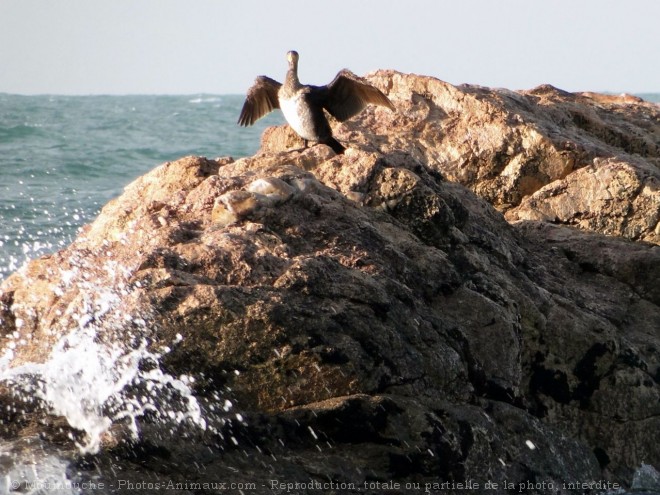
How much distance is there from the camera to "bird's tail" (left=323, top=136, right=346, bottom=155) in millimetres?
5953

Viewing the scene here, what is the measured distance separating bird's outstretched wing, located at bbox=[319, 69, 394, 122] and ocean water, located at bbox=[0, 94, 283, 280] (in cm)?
341

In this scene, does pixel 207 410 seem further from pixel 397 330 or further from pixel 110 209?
pixel 110 209

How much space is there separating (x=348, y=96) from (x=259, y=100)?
0.89m

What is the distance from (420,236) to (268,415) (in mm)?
1635

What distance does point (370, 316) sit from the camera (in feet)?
13.2

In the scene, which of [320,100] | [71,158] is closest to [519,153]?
[320,100]

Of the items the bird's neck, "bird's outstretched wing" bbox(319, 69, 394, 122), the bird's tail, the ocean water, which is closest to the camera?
the bird's tail

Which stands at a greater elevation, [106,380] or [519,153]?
[519,153]

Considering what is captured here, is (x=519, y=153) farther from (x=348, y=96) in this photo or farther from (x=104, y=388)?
(x=104, y=388)

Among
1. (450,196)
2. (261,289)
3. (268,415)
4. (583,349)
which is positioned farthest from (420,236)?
(268,415)
